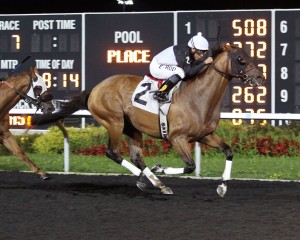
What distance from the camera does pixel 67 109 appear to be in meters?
9.38

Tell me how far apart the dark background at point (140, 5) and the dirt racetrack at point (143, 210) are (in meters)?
15.4

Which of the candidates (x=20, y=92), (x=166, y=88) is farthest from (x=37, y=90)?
(x=166, y=88)

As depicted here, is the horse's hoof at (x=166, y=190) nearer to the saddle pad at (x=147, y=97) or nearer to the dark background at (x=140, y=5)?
the saddle pad at (x=147, y=97)

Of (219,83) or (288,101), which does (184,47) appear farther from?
(288,101)

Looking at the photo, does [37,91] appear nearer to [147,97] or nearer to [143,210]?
[147,97]

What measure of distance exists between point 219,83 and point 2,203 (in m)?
2.11

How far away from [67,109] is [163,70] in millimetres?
1406

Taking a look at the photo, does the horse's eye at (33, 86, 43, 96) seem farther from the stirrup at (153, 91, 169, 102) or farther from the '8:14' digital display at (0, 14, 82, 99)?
the '8:14' digital display at (0, 14, 82, 99)

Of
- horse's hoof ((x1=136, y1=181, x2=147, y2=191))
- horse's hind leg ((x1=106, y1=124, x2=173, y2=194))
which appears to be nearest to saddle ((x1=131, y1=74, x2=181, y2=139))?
horse's hind leg ((x1=106, y1=124, x2=173, y2=194))

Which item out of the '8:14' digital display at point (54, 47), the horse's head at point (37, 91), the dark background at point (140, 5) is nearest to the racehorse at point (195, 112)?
the horse's head at point (37, 91)

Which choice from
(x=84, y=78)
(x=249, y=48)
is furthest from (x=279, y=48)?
(x=84, y=78)

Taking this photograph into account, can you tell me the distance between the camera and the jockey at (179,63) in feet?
26.8

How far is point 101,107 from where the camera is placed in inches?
347

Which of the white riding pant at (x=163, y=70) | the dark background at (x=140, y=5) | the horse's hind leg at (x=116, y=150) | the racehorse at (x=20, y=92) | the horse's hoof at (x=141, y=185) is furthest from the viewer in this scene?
the dark background at (x=140, y=5)
